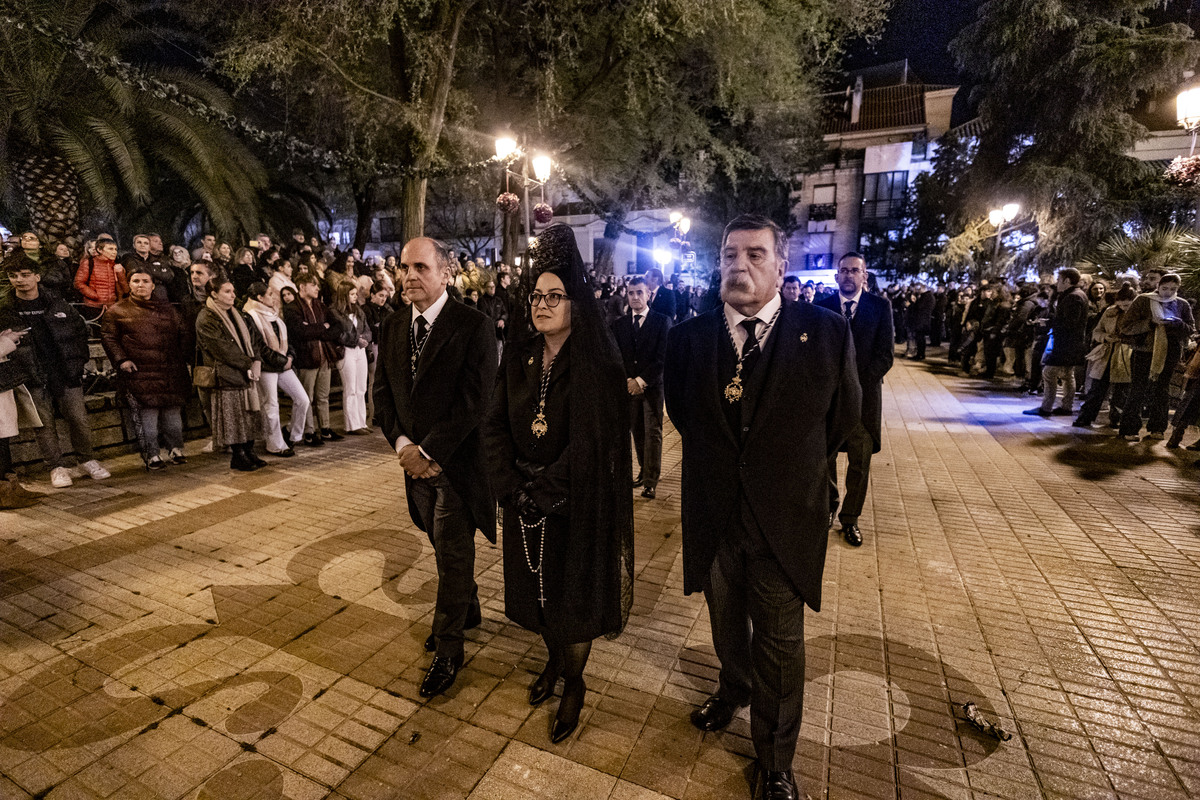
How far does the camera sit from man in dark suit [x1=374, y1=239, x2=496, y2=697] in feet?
10.4

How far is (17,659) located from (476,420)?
3051 millimetres

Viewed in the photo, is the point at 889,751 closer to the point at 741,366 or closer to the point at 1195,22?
the point at 741,366

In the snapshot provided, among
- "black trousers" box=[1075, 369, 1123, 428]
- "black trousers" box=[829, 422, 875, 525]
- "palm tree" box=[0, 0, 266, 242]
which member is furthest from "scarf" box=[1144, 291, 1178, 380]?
"palm tree" box=[0, 0, 266, 242]

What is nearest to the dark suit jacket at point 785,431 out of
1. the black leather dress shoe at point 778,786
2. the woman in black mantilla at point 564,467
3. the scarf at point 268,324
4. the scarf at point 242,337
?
the woman in black mantilla at point 564,467

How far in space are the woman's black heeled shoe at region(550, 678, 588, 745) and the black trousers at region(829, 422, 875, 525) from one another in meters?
2.70

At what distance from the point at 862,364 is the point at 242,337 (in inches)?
267

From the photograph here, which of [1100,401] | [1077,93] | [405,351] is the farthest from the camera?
[1077,93]

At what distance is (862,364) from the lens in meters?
4.48

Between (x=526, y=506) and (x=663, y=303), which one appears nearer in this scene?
(x=526, y=506)

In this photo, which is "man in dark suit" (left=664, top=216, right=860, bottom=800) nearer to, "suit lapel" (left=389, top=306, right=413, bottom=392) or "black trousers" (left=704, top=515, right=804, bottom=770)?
"black trousers" (left=704, top=515, right=804, bottom=770)

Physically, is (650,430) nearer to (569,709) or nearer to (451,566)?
(451,566)

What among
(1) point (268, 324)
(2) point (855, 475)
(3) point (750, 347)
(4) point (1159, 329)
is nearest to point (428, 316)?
(3) point (750, 347)

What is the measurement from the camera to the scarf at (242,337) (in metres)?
6.79

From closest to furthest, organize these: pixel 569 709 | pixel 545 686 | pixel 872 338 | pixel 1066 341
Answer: pixel 569 709 → pixel 545 686 → pixel 872 338 → pixel 1066 341
